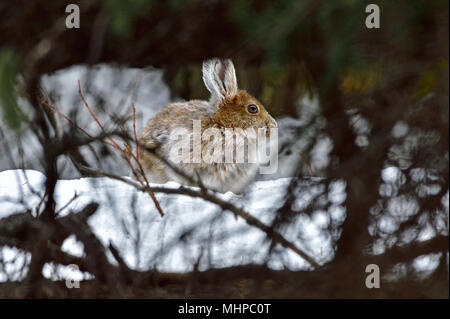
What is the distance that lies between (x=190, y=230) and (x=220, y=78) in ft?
4.24

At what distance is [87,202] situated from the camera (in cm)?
210

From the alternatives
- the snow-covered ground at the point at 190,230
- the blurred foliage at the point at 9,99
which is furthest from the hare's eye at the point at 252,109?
the blurred foliage at the point at 9,99

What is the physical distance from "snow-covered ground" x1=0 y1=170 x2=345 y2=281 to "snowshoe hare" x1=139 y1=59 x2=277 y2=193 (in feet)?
1.99

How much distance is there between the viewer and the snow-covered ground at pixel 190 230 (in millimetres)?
1684

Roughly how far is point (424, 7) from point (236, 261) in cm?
143

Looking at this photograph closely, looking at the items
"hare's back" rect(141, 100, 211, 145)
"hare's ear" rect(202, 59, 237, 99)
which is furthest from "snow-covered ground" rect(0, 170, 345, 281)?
"hare's ear" rect(202, 59, 237, 99)

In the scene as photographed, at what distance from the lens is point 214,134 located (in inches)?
110

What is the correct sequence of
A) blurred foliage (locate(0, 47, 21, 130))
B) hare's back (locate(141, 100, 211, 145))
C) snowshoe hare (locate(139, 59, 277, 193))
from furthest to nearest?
hare's back (locate(141, 100, 211, 145)), snowshoe hare (locate(139, 59, 277, 193)), blurred foliage (locate(0, 47, 21, 130))

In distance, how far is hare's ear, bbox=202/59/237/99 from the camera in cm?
278

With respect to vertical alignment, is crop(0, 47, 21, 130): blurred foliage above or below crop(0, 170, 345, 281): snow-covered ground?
above

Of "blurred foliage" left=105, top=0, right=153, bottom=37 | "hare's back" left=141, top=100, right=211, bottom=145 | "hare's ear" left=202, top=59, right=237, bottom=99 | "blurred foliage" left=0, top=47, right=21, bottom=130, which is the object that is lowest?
"blurred foliage" left=0, top=47, right=21, bottom=130

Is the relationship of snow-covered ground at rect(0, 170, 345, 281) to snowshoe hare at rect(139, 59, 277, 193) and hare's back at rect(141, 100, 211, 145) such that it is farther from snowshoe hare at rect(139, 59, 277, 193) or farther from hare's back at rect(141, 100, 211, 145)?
hare's back at rect(141, 100, 211, 145)
